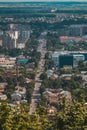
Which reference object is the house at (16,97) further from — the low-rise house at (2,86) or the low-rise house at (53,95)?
the low-rise house at (2,86)

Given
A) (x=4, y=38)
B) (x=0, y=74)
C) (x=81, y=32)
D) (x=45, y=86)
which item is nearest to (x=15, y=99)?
(x=45, y=86)

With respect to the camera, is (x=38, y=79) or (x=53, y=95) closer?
(x=53, y=95)

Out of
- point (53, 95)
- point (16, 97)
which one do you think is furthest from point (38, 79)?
point (16, 97)

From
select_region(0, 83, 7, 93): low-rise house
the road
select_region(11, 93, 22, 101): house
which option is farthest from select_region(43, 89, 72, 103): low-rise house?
select_region(0, 83, 7, 93): low-rise house

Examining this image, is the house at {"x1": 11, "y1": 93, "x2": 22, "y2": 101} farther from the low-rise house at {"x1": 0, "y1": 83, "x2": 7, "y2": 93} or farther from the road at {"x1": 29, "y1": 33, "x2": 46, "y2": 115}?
the low-rise house at {"x1": 0, "y1": 83, "x2": 7, "y2": 93}

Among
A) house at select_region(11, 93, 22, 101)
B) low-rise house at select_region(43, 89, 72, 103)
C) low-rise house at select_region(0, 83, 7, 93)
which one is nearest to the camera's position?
low-rise house at select_region(43, 89, 72, 103)

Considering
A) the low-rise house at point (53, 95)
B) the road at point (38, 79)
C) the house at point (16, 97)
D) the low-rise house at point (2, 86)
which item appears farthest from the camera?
the low-rise house at point (2, 86)

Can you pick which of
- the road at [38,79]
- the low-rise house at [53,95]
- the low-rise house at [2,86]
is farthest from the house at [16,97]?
the low-rise house at [2,86]

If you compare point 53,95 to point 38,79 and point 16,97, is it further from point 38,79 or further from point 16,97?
point 38,79

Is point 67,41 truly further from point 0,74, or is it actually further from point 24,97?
point 24,97

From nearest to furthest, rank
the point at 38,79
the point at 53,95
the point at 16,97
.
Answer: the point at 16,97
the point at 53,95
the point at 38,79

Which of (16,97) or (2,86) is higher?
(16,97)

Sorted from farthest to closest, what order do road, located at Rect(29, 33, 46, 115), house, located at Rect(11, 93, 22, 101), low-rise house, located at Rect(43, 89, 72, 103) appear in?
1. house, located at Rect(11, 93, 22, 101)
2. low-rise house, located at Rect(43, 89, 72, 103)
3. road, located at Rect(29, 33, 46, 115)
